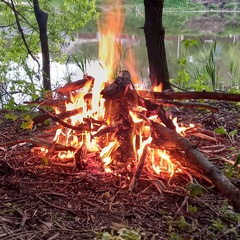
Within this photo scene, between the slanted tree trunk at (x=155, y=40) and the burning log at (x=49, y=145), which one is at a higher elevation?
the slanted tree trunk at (x=155, y=40)

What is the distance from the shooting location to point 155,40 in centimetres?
440

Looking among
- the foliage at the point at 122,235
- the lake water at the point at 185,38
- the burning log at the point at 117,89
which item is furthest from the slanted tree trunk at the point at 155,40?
the foliage at the point at 122,235

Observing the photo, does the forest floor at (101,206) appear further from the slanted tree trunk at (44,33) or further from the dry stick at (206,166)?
the slanted tree trunk at (44,33)

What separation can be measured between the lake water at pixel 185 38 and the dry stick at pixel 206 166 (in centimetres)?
348

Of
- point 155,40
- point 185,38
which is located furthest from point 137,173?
point 185,38

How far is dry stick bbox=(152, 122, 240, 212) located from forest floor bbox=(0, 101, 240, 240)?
0.15 meters

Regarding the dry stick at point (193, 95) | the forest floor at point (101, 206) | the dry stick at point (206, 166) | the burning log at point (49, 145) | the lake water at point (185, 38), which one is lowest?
the lake water at point (185, 38)

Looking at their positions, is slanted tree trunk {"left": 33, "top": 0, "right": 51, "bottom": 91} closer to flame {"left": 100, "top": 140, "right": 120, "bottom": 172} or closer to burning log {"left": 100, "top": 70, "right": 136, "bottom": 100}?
burning log {"left": 100, "top": 70, "right": 136, "bottom": 100}

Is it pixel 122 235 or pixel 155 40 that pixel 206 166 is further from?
pixel 155 40

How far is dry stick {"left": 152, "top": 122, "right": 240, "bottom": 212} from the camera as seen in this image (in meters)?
1.86

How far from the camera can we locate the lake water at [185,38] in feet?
29.9

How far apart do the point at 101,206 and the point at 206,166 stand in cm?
67

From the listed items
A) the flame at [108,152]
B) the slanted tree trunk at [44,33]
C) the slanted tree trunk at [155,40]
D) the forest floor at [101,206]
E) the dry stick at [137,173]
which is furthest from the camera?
the slanted tree trunk at [44,33]

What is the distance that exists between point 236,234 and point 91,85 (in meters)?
1.84
